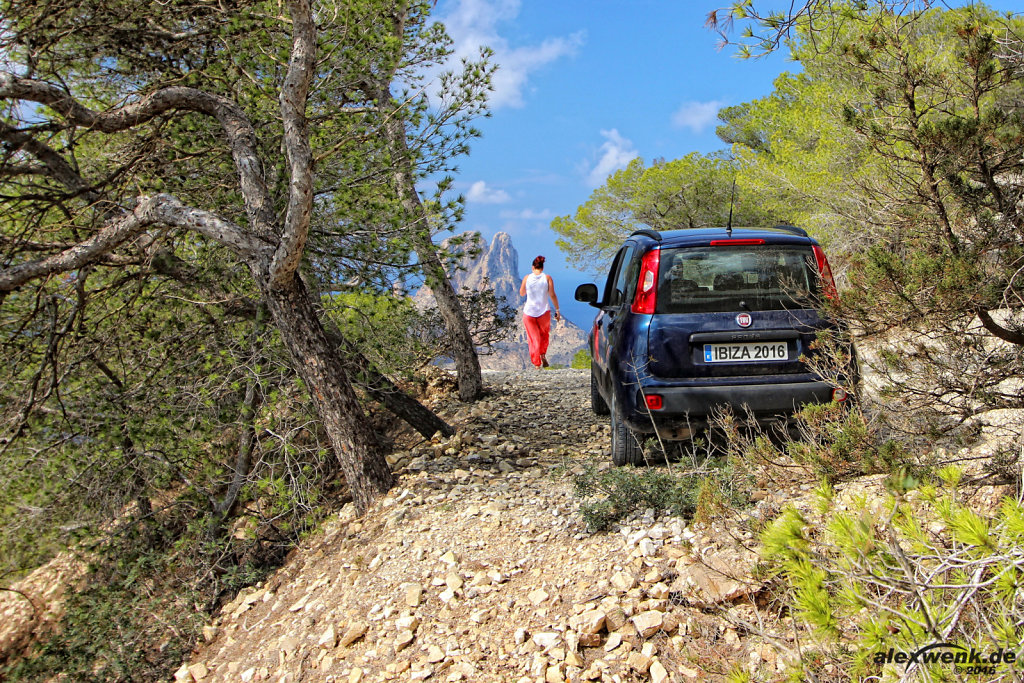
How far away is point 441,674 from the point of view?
3803 millimetres

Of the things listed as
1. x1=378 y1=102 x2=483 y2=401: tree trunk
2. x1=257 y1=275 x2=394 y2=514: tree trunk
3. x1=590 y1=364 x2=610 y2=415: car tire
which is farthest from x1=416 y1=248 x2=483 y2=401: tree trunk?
x1=257 y1=275 x2=394 y2=514: tree trunk

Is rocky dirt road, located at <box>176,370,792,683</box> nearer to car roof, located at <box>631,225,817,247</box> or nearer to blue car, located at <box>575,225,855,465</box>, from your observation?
blue car, located at <box>575,225,855,465</box>

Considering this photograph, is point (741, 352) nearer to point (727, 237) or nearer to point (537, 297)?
point (727, 237)

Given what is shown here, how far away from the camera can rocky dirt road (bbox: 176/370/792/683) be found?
3619mm

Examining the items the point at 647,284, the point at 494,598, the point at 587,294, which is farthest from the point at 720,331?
the point at 494,598

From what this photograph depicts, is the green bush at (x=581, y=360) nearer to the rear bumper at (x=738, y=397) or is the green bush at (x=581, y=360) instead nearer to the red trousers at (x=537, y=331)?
the red trousers at (x=537, y=331)

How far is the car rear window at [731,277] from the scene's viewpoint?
512 cm

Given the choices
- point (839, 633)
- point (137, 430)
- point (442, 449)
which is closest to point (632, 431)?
point (442, 449)

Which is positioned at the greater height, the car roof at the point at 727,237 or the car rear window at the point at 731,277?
the car roof at the point at 727,237

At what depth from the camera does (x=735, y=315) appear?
16.7 ft

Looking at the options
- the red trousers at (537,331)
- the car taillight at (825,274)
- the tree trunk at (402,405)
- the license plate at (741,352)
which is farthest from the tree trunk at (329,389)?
the red trousers at (537,331)

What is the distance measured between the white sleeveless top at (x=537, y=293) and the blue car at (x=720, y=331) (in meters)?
5.35

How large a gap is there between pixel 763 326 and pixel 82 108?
20.5 feet

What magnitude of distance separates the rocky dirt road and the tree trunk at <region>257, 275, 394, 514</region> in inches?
10.8
